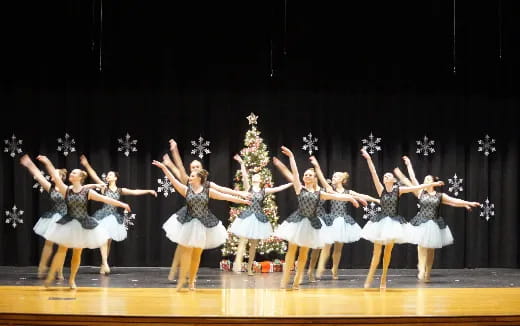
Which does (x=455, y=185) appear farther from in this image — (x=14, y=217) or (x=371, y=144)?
(x=14, y=217)

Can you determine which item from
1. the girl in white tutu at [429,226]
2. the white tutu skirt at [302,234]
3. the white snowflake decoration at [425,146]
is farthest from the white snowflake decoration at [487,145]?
the white tutu skirt at [302,234]

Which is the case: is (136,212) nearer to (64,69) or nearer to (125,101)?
(125,101)

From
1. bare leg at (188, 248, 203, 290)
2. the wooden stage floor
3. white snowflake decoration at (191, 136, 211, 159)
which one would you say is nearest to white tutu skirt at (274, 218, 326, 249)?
the wooden stage floor

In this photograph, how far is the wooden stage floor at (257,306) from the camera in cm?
561

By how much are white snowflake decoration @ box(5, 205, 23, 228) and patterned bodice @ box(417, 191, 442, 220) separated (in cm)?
607

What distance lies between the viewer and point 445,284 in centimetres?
955

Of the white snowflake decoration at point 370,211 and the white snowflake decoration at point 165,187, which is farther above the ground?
the white snowflake decoration at point 165,187

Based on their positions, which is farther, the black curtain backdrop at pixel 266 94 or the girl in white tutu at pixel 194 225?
the black curtain backdrop at pixel 266 94

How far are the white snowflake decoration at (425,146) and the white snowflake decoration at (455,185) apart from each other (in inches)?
21.9

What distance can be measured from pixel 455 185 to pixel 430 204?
7.95 ft

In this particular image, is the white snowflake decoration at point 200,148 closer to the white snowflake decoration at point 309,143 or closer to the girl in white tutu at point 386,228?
the white snowflake decoration at point 309,143

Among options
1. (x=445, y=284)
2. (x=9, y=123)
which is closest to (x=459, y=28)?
(x=445, y=284)

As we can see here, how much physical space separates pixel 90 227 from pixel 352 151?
5378 millimetres

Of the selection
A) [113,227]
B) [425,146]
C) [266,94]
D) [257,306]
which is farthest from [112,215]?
[425,146]
